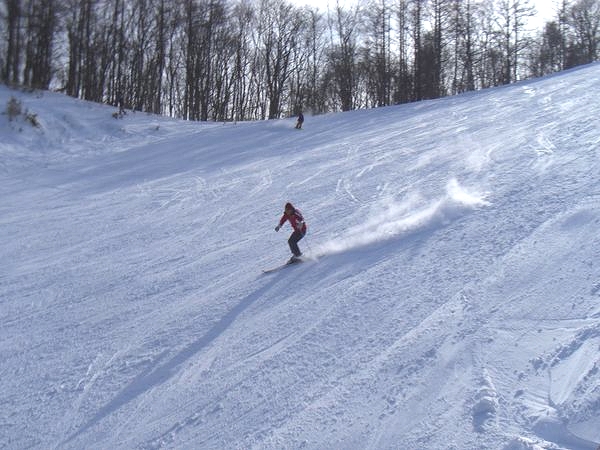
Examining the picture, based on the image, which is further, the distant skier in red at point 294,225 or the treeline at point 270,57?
the treeline at point 270,57

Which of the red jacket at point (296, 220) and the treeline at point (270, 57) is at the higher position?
the treeline at point (270, 57)

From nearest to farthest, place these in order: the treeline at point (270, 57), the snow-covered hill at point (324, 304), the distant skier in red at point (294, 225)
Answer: the snow-covered hill at point (324, 304) < the distant skier in red at point (294, 225) < the treeline at point (270, 57)

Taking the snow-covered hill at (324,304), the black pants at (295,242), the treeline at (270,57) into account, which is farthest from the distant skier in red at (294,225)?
the treeline at (270,57)

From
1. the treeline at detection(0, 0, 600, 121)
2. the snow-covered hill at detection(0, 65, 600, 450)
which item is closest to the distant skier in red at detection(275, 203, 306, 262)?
the snow-covered hill at detection(0, 65, 600, 450)

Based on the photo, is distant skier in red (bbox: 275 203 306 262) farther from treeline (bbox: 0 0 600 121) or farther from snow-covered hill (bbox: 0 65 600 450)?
treeline (bbox: 0 0 600 121)

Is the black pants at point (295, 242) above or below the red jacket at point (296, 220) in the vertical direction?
below

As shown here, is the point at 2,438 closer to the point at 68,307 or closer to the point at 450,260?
the point at 68,307

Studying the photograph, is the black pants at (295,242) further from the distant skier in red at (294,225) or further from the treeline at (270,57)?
the treeline at (270,57)

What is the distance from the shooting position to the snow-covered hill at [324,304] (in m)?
5.32

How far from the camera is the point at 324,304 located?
794 centimetres

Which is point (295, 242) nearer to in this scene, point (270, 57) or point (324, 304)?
point (324, 304)

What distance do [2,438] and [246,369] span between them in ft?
8.97

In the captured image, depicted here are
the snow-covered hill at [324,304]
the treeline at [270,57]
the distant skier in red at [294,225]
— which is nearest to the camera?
the snow-covered hill at [324,304]

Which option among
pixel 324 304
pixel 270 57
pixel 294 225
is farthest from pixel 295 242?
pixel 270 57
